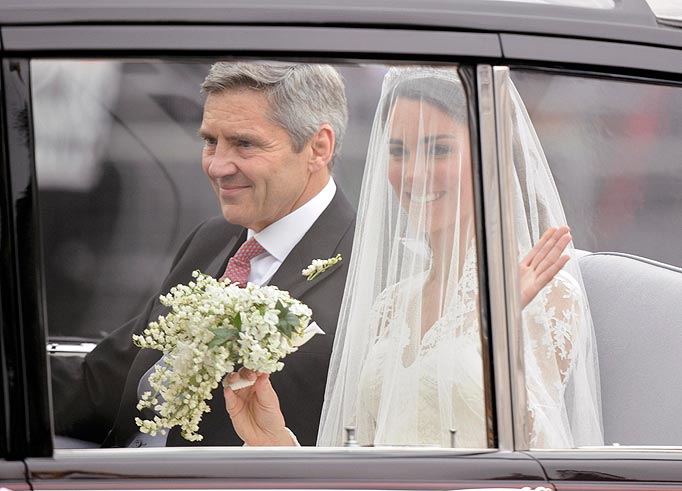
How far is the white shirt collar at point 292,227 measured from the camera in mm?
2537

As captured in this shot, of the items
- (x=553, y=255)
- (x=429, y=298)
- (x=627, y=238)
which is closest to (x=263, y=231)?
(x=429, y=298)

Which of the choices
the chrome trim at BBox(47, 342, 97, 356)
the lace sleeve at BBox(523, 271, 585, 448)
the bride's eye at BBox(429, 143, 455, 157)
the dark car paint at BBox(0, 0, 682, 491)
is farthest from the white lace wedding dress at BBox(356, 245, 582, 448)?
the chrome trim at BBox(47, 342, 97, 356)

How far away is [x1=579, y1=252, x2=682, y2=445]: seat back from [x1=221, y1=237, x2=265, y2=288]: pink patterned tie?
756 mm

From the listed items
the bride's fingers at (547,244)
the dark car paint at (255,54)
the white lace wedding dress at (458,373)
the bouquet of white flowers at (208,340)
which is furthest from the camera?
the bouquet of white flowers at (208,340)

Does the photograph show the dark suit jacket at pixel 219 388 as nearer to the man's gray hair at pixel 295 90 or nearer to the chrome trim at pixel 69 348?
the chrome trim at pixel 69 348

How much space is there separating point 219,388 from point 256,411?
12 cm

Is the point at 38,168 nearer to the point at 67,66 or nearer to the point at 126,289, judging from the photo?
the point at 67,66

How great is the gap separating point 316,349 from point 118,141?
72 centimetres

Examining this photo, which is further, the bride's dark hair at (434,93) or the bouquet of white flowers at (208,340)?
the bouquet of white flowers at (208,340)

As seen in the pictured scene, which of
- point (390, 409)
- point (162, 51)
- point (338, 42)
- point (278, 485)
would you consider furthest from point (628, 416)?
point (162, 51)

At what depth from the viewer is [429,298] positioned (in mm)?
2377

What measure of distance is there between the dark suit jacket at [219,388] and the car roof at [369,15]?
552mm

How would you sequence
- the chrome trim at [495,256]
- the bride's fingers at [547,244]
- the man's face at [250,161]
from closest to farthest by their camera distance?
the chrome trim at [495,256], the bride's fingers at [547,244], the man's face at [250,161]

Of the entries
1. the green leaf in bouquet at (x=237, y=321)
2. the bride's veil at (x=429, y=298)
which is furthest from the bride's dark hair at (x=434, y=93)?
the green leaf in bouquet at (x=237, y=321)
